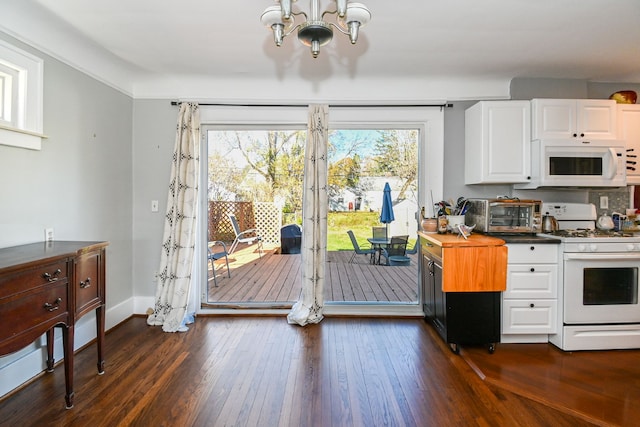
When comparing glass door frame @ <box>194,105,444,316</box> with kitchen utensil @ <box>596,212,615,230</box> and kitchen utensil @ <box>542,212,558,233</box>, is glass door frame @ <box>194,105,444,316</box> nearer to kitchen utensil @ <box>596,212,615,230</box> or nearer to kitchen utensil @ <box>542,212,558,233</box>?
kitchen utensil @ <box>542,212,558,233</box>

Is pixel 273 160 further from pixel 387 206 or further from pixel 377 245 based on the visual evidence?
pixel 377 245

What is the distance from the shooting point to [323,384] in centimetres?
218

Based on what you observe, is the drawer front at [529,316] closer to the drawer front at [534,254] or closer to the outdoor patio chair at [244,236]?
the drawer front at [534,254]

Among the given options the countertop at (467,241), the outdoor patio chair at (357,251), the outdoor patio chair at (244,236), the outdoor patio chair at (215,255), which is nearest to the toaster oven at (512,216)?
the countertop at (467,241)

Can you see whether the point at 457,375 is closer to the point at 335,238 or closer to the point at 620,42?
the point at 335,238

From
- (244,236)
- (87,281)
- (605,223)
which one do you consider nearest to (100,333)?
(87,281)

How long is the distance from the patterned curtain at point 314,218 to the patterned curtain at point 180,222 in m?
1.10

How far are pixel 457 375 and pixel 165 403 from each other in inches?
76.5

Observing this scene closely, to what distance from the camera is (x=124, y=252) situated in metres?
3.30

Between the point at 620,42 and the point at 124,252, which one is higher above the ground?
the point at 620,42

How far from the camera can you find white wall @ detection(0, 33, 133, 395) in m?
2.14

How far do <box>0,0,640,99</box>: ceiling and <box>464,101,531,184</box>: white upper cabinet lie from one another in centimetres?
40

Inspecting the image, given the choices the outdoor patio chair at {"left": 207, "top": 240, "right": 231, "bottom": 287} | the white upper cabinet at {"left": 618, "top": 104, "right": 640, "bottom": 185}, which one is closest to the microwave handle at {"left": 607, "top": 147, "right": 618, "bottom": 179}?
the white upper cabinet at {"left": 618, "top": 104, "right": 640, "bottom": 185}

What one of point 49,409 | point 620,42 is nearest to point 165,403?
point 49,409
